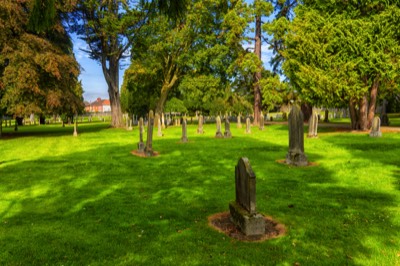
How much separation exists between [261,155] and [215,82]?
23.7m

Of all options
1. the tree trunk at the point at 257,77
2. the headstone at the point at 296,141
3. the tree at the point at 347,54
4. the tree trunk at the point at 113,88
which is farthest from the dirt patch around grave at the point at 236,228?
the tree trunk at the point at 113,88

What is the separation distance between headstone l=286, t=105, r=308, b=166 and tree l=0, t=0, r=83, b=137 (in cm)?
1783

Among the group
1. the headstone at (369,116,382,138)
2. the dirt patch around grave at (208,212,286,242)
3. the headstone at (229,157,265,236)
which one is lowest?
the dirt patch around grave at (208,212,286,242)

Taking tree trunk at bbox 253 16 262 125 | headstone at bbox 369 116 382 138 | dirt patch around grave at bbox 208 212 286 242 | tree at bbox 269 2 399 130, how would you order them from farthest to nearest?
tree trunk at bbox 253 16 262 125 → tree at bbox 269 2 399 130 → headstone at bbox 369 116 382 138 → dirt patch around grave at bbox 208 212 286 242

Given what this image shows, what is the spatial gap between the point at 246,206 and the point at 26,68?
21319 millimetres

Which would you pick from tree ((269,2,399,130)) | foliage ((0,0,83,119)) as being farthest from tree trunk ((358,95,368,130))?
foliage ((0,0,83,119))

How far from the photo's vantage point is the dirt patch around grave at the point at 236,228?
5.48m

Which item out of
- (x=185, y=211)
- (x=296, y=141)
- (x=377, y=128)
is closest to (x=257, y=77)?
(x=377, y=128)

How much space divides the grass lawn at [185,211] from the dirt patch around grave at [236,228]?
0.17 metres

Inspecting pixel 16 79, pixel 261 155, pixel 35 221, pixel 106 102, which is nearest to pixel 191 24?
pixel 16 79

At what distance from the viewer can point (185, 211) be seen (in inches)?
271

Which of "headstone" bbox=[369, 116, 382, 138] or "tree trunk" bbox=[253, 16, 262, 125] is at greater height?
"tree trunk" bbox=[253, 16, 262, 125]

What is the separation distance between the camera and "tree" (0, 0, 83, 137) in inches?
849

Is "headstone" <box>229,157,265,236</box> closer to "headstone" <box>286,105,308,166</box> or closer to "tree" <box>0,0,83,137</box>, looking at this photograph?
"headstone" <box>286,105,308,166</box>
